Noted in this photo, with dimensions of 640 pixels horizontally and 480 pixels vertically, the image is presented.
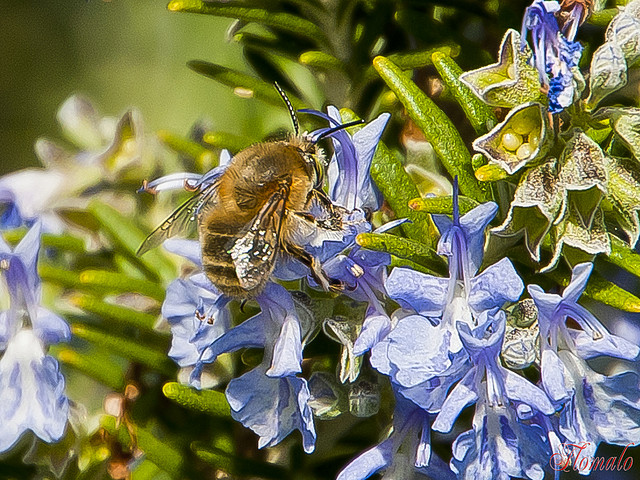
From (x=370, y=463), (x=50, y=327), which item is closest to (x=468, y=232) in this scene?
(x=370, y=463)

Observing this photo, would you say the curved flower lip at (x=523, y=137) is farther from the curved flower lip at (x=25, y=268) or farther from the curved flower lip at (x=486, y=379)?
the curved flower lip at (x=25, y=268)

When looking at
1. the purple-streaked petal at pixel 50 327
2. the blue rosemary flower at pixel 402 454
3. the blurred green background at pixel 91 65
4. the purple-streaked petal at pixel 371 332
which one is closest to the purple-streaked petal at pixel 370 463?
the blue rosemary flower at pixel 402 454

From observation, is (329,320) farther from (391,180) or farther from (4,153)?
(4,153)

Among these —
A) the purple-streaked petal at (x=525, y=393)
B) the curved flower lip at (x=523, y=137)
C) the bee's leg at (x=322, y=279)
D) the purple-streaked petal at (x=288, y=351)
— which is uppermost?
the curved flower lip at (x=523, y=137)

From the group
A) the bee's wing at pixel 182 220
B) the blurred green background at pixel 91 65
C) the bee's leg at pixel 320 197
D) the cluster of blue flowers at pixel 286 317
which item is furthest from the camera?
the blurred green background at pixel 91 65

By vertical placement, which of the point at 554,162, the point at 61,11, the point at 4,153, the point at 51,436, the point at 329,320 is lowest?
the point at 4,153

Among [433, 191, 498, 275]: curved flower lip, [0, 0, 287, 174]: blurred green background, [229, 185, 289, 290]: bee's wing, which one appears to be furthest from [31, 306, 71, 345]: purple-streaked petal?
[0, 0, 287, 174]: blurred green background

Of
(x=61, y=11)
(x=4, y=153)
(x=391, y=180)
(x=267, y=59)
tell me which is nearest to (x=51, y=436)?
(x=391, y=180)
